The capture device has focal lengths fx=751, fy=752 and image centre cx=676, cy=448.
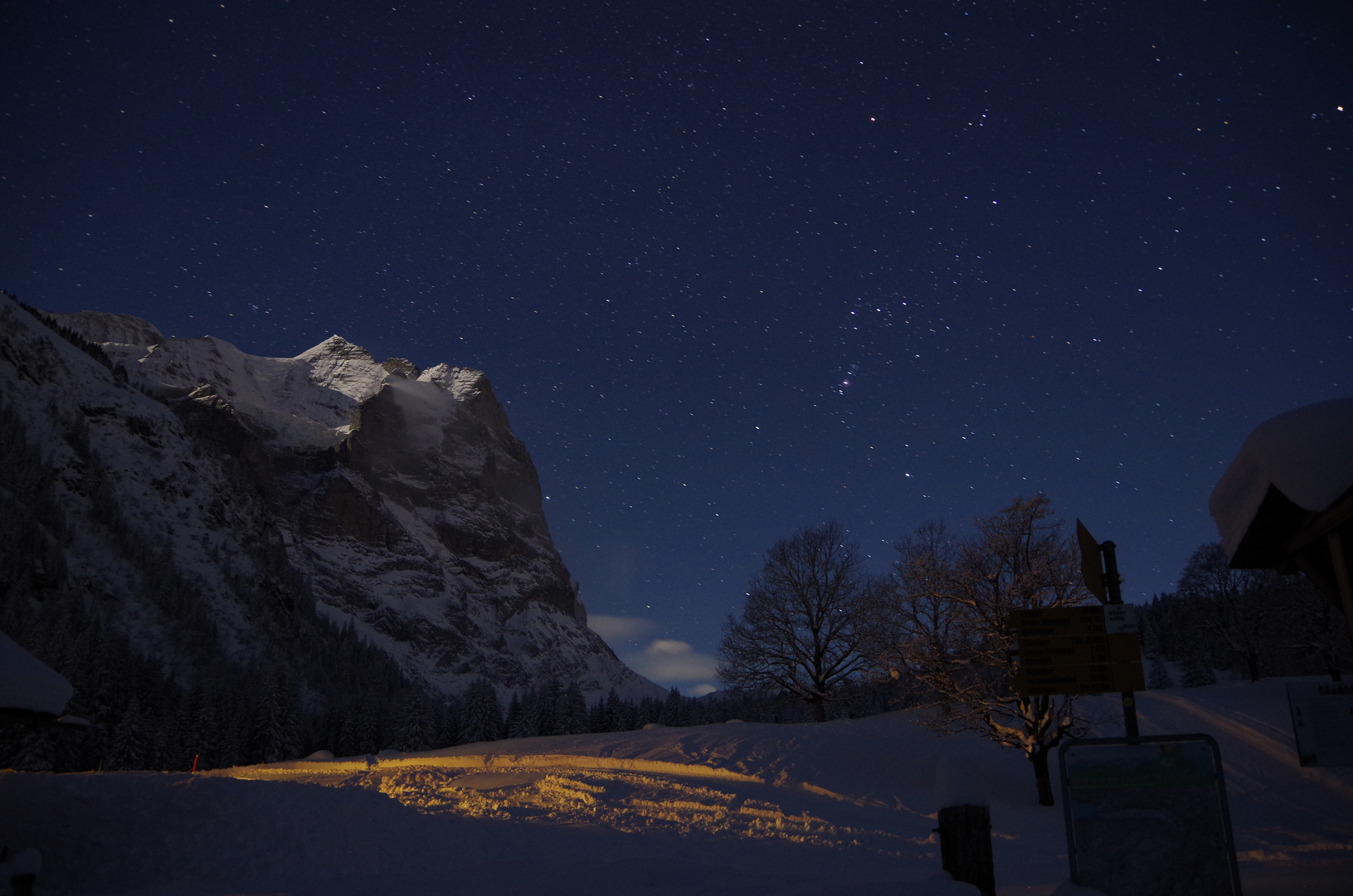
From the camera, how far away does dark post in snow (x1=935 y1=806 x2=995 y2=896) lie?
5.82 metres

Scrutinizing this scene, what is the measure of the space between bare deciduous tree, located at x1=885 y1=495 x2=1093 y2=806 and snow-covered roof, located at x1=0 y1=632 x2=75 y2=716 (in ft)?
59.7

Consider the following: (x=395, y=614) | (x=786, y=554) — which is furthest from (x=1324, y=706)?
(x=395, y=614)

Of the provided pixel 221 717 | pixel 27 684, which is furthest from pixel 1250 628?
pixel 221 717

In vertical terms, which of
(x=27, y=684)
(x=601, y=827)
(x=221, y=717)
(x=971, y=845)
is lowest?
(x=221, y=717)

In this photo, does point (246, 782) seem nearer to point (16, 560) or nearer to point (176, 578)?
point (16, 560)

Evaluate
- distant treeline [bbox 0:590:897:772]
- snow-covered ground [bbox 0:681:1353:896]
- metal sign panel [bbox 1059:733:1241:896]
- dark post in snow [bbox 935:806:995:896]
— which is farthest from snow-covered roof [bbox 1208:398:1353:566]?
distant treeline [bbox 0:590:897:772]

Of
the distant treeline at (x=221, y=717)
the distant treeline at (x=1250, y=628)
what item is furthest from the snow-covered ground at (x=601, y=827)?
the distant treeline at (x=221, y=717)

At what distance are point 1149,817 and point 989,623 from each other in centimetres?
1423

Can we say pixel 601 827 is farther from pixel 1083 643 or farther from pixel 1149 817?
pixel 1149 817

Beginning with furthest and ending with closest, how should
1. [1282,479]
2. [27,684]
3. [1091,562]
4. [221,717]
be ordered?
[221,717] → [27,684] → [1091,562] → [1282,479]

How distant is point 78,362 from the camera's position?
126312 millimetres

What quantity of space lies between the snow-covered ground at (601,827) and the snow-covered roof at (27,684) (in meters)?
3.07

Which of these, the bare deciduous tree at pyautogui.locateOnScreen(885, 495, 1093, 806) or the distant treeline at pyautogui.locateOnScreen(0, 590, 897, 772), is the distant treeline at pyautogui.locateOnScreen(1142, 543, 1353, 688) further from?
the distant treeline at pyautogui.locateOnScreen(0, 590, 897, 772)

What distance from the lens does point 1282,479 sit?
250 inches
